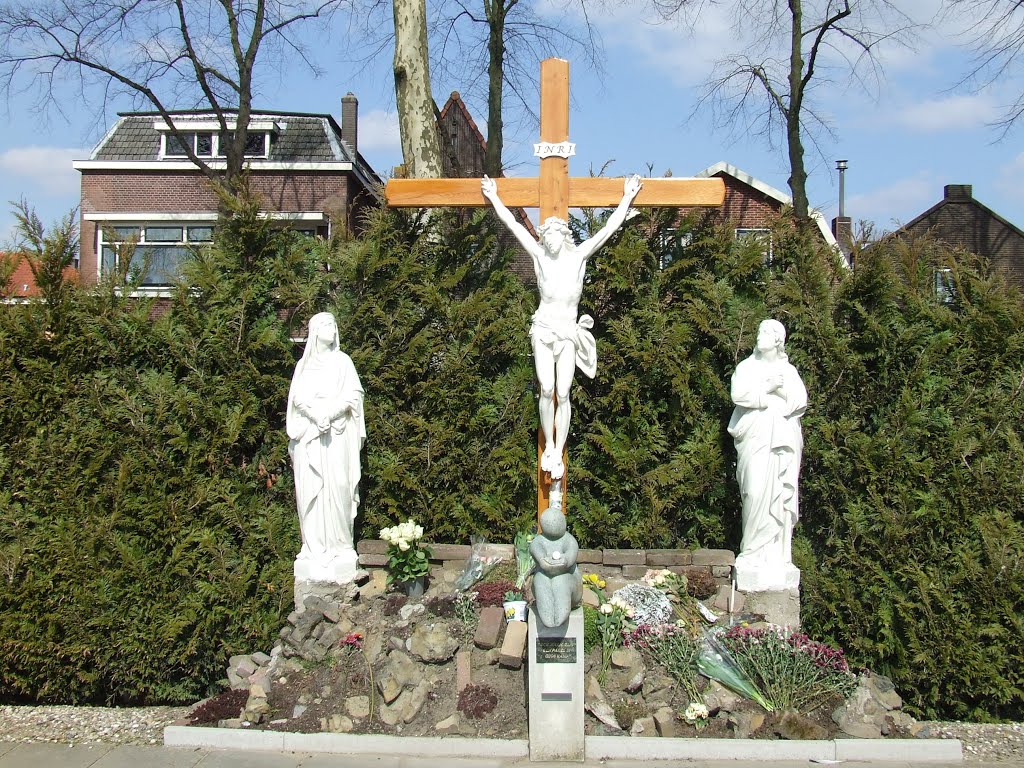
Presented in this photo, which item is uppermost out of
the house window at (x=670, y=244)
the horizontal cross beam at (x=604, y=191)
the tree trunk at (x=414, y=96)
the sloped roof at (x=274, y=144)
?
the sloped roof at (x=274, y=144)

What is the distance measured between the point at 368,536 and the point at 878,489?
3893mm

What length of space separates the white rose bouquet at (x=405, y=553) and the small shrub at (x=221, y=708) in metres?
1.28

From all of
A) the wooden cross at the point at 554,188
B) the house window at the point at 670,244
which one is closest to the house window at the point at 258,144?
the wooden cross at the point at 554,188

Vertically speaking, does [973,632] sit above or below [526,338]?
below

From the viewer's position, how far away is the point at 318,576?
20.4ft

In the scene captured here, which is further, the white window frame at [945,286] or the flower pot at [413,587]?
the white window frame at [945,286]

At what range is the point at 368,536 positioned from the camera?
22.7ft

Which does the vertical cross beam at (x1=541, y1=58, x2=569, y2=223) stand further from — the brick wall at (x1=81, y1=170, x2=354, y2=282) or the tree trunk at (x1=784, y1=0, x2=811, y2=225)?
the brick wall at (x1=81, y1=170, x2=354, y2=282)

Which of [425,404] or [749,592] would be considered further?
[425,404]

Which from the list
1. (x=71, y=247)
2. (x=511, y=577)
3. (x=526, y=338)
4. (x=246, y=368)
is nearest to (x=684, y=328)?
(x=526, y=338)

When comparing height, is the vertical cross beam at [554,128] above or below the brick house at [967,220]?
below

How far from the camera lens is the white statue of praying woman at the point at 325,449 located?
6.12m

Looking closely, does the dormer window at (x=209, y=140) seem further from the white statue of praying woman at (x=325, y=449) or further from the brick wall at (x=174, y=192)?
the white statue of praying woman at (x=325, y=449)

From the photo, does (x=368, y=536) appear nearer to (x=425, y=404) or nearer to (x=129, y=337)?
(x=425, y=404)
